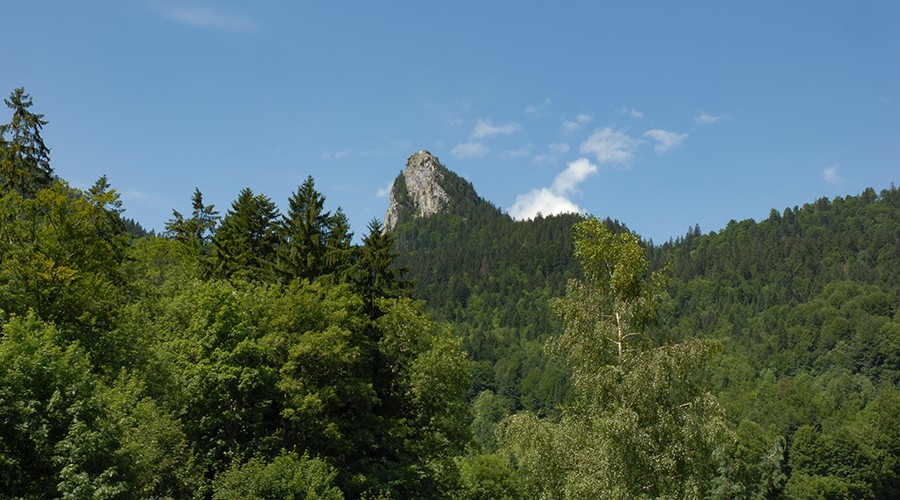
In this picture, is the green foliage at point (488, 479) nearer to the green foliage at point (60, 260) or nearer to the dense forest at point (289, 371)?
the dense forest at point (289, 371)

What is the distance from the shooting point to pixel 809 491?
85.1 meters

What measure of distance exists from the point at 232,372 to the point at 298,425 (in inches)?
157

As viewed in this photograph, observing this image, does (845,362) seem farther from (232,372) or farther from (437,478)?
(232,372)

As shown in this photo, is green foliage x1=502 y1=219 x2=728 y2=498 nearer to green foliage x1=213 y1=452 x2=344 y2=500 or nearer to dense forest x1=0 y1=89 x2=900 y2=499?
dense forest x1=0 y1=89 x2=900 y2=499

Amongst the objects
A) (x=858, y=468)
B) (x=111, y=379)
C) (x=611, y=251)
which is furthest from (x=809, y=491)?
(x=111, y=379)

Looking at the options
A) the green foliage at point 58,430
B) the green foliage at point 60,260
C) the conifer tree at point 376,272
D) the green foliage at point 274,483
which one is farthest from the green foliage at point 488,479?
the green foliage at point 58,430

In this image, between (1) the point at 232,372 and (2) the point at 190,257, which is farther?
(2) the point at 190,257

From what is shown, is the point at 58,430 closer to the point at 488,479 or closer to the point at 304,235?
the point at 304,235

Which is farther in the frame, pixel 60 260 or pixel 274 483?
pixel 60 260

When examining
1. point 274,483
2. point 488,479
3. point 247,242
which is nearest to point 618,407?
point 274,483

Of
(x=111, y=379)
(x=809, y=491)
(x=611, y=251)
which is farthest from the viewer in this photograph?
(x=809, y=491)

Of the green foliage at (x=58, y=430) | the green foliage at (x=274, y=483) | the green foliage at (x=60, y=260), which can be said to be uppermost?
the green foliage at (x=60, y=260)

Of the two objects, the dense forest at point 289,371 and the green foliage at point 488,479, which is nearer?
the dense forest at point 289,371

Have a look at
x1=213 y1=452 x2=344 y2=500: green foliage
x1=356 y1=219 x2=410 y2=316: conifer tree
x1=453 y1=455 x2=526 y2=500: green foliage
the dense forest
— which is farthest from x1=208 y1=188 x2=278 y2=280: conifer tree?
x1=453 y1=455 x2=526 y2=500: green foliage
